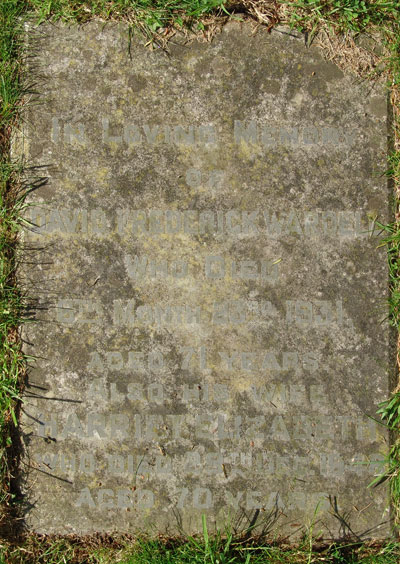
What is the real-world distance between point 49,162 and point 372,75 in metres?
1.80

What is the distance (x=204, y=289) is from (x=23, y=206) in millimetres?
1051

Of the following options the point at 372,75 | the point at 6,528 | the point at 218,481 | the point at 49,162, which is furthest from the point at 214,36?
the point at 6,528

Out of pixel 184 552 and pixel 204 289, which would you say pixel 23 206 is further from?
pixel 184 552

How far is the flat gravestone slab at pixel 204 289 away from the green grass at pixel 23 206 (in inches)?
3.8

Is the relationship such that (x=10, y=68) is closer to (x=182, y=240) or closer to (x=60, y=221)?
(x=60, y=221)

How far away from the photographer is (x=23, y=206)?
2.56 meters

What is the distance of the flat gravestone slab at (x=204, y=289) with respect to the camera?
8.09 ft

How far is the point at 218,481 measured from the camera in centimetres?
246

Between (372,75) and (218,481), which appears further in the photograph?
(372,75)

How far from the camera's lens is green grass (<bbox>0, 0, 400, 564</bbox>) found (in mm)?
2479

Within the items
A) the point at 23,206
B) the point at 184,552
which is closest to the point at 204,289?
the point at 23,206

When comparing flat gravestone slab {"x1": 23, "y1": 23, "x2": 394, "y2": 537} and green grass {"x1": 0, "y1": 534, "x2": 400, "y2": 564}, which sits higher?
flat gravestone slab {"x1": 23, "y1": 23, "x2": 394, "y2": 537}

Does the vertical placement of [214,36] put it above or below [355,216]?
above

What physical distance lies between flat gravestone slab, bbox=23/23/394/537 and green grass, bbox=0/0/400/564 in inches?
3.8
